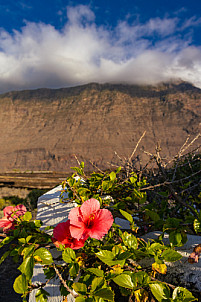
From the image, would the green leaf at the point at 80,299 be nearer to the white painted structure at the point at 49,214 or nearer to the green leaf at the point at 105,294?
the green leaf at the point at 105,294

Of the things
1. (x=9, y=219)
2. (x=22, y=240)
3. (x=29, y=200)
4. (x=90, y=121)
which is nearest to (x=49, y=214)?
(x=9, y=219)

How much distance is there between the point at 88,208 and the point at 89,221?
0.18 feet

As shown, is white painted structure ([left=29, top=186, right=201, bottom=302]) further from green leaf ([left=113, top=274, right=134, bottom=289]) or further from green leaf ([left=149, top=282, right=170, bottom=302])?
green leaf ([left=113, top=274, right=134, bottom=289])

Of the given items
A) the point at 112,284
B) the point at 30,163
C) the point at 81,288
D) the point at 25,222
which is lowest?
the point at 30,163

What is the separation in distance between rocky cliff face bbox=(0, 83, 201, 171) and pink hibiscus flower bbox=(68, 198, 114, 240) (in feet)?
226

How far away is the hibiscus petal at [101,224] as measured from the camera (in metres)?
0.83

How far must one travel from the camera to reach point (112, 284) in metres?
1.04

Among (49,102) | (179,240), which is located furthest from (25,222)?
(49,102)

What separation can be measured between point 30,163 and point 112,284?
80.9 m

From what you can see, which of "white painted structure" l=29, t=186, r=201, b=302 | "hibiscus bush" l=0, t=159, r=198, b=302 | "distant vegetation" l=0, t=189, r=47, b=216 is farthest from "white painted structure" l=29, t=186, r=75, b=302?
"distant vegetation" l=0, t=189, r=47, b=216

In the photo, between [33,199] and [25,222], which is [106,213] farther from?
[33,199]

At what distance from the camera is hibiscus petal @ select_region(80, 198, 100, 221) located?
907 mm

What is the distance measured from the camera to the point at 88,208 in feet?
3.01

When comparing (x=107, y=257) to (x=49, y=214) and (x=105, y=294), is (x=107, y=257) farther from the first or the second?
(x=49, y=214)
